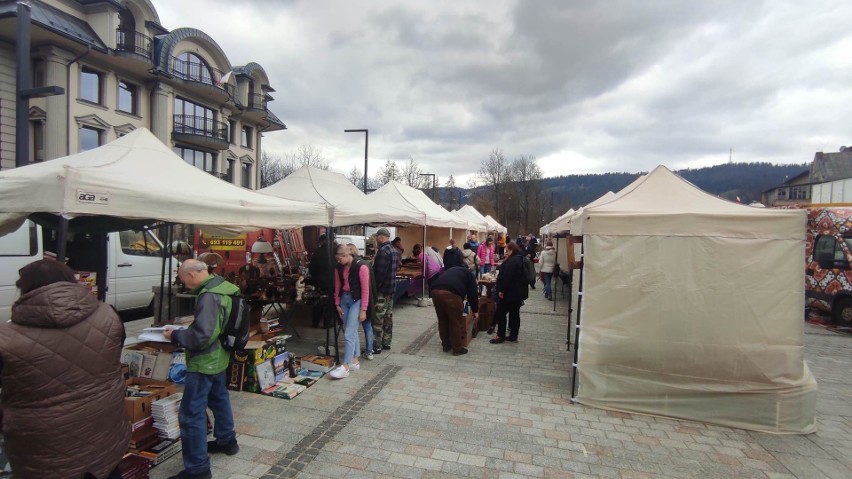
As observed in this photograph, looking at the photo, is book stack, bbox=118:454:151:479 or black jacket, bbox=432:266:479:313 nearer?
book stack, bbox=118:454:151:479

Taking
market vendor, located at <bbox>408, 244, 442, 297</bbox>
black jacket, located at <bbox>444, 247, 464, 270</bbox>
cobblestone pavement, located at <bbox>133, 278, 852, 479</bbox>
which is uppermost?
black jacket, located at <bbox>444, 247, 464, 270</bbox>

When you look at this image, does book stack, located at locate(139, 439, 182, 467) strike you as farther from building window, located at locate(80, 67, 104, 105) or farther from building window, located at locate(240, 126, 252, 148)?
building window, located at locate(240, 126, 252, 148)

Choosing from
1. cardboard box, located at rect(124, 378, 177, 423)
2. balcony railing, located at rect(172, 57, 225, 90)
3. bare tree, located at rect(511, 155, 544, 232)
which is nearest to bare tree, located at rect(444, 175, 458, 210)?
bare tree, located at rect(511, 155, 544, 232)

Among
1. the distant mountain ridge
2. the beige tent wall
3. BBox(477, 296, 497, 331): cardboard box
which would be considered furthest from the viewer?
the distant mountain ridge

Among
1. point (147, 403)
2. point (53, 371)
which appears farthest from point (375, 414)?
point (53, 371)

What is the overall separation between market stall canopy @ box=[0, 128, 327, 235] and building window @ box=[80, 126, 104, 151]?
18.6 metres

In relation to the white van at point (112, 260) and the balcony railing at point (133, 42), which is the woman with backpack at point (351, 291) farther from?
the balcony railing at point (133, 42)

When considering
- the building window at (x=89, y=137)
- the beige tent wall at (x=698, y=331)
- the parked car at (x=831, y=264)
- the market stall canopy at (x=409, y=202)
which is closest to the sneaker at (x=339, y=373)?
the beige tent wall at (x=698, y=331)

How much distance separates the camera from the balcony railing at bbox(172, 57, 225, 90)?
933 inches

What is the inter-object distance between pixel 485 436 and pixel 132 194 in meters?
3.78

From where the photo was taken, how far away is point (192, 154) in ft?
84.4

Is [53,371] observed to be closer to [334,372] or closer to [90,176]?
[90,176]

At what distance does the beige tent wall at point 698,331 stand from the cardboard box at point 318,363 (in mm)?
3138

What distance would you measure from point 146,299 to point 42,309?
7083 millimetres
